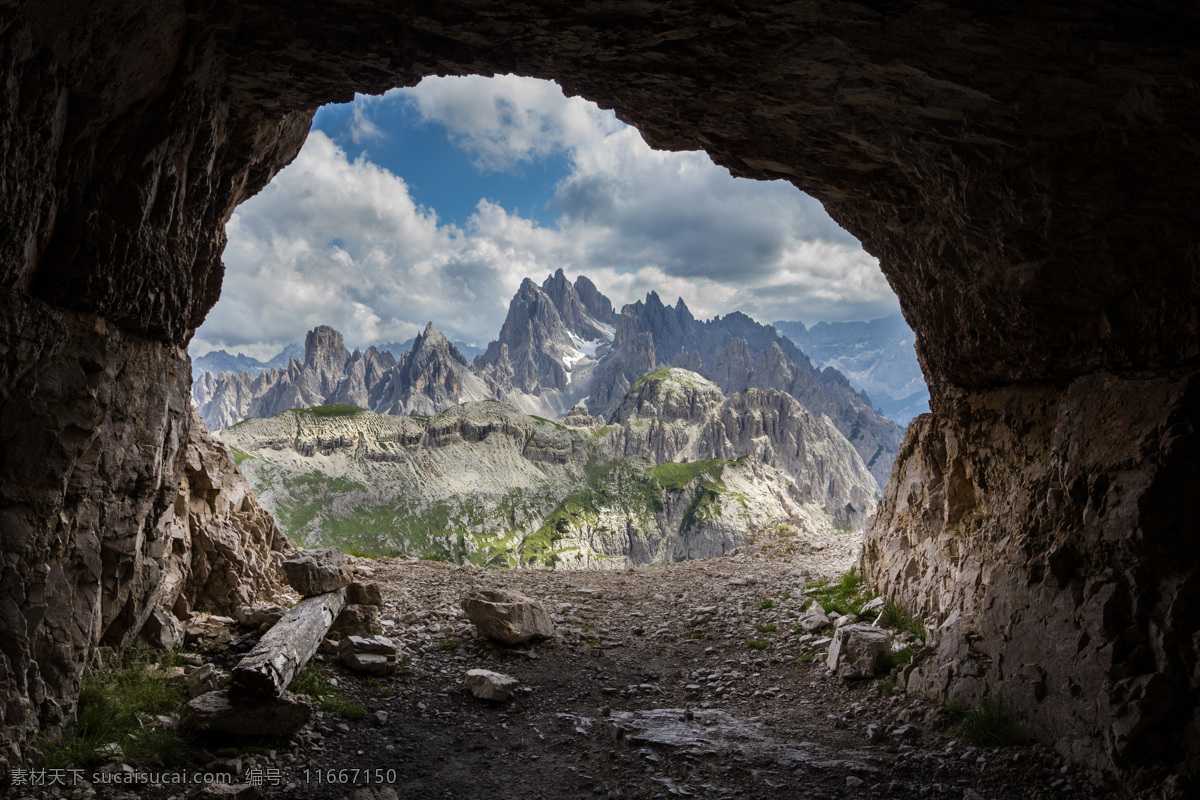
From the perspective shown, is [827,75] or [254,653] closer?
[827,75]

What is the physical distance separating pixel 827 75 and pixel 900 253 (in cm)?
556

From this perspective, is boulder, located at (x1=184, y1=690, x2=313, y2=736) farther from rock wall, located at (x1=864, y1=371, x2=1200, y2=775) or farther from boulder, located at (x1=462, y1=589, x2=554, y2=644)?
rock wall, located at (x1=864, y1=371, x2=1200, y2=775)

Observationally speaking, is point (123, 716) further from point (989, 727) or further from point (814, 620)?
point (814, 620)

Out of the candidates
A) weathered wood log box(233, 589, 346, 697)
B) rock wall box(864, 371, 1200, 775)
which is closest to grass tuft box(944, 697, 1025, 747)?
rock wall box(864, 371, 1200, 775)

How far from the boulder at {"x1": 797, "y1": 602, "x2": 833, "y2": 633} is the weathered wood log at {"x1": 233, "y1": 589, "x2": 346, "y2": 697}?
37.5 ft

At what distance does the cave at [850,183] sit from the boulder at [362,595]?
13.8 feet

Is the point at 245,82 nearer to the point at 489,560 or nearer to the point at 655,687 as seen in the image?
the point at 655,687

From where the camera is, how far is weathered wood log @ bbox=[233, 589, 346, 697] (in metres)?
9.03

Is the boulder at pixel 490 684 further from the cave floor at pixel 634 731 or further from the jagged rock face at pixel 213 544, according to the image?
the jagged rock face at pixel 213 544

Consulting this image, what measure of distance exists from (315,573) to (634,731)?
25.4 ft

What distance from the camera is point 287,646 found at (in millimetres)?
10211

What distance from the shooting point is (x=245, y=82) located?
967cm

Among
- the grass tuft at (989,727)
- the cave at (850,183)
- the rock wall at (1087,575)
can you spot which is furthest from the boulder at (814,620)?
the grass tuft at (989,727)

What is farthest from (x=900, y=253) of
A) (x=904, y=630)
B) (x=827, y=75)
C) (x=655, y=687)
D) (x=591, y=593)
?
(x=591, y=593)
